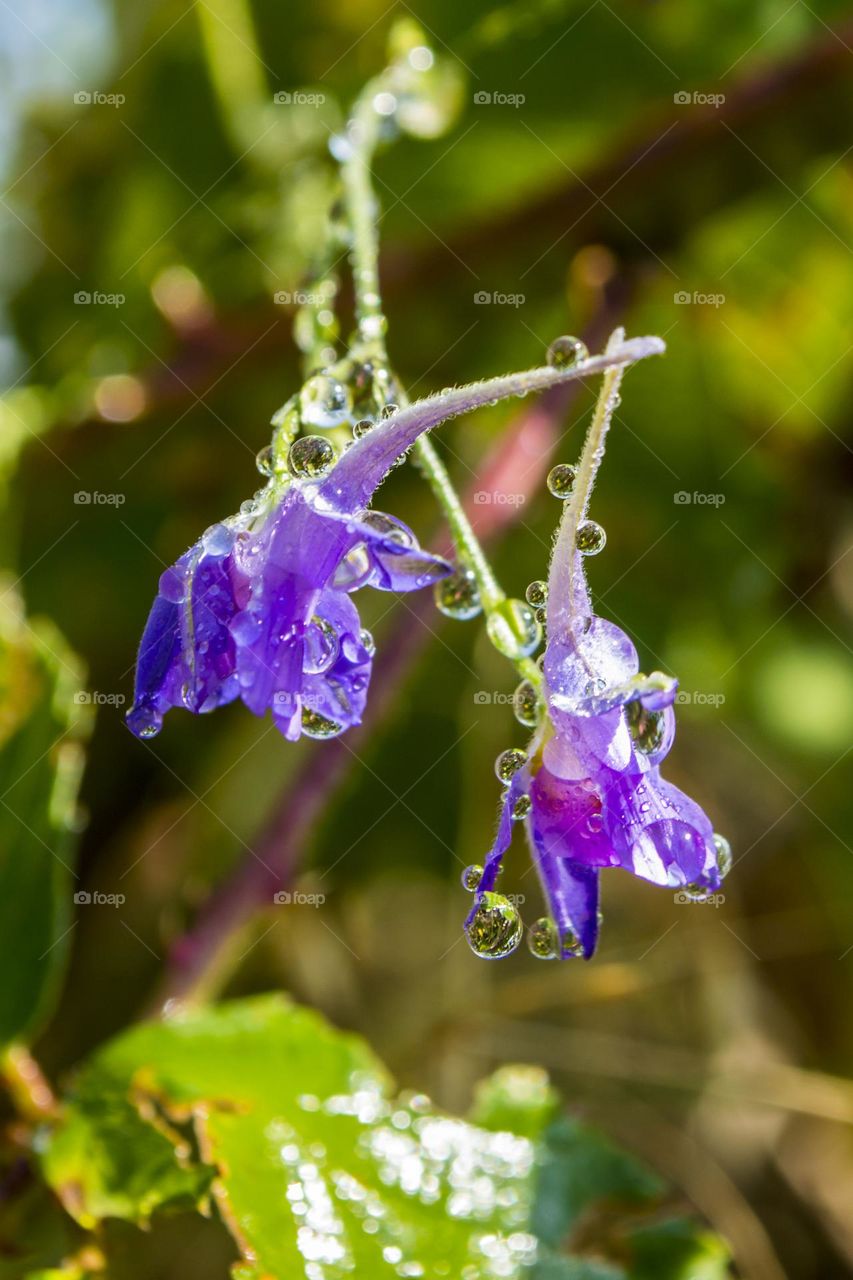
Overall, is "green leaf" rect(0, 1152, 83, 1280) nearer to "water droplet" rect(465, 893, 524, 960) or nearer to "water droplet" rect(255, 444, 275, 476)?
"water droplet" rect(465, 893, 524, 960)

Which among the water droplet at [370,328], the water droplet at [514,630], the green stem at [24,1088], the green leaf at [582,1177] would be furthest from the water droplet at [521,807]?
the green stem at [24,1088]

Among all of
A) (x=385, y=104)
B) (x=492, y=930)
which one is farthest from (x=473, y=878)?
(x=385, y=104)

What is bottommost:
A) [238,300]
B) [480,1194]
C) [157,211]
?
[480,1194]

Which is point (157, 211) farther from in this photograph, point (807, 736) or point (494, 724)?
point (807, 736)

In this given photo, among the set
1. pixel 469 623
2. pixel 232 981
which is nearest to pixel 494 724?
pixel 469 623

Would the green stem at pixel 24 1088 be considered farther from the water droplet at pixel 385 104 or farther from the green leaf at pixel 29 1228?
the water droplet at pixel 385 104

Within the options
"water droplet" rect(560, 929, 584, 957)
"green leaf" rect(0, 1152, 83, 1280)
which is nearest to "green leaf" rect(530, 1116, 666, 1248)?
"green leaf" rect(0, 1152, 83, 1280)
